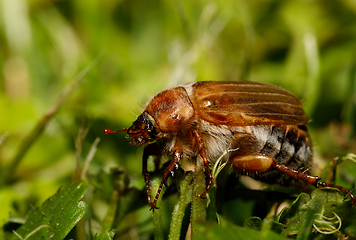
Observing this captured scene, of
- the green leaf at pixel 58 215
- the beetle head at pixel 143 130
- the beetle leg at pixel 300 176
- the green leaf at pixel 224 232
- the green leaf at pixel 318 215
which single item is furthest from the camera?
the beetle head at pixel 143 130

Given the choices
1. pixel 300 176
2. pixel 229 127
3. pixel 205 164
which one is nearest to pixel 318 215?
pixel 300 176

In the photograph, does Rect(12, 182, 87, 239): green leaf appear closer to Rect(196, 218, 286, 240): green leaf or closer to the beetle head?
the beetle head

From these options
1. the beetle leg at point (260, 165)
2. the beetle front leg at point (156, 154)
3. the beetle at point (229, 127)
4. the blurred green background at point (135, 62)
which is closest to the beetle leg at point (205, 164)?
the beetle at point (229, 127)

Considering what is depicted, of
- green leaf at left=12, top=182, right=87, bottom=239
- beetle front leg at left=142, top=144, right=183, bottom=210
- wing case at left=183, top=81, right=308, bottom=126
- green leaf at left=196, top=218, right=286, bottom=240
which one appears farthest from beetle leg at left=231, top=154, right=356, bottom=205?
green leaf at left=12, top=182, right=87, bottom=239

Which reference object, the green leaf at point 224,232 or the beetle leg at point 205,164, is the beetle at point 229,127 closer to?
the beetle leg at point 205,164

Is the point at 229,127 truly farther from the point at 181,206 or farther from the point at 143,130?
the point at 181,206

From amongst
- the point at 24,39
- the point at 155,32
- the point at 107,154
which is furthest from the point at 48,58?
the point at 107,154

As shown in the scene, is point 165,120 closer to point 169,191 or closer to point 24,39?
point 169,191
